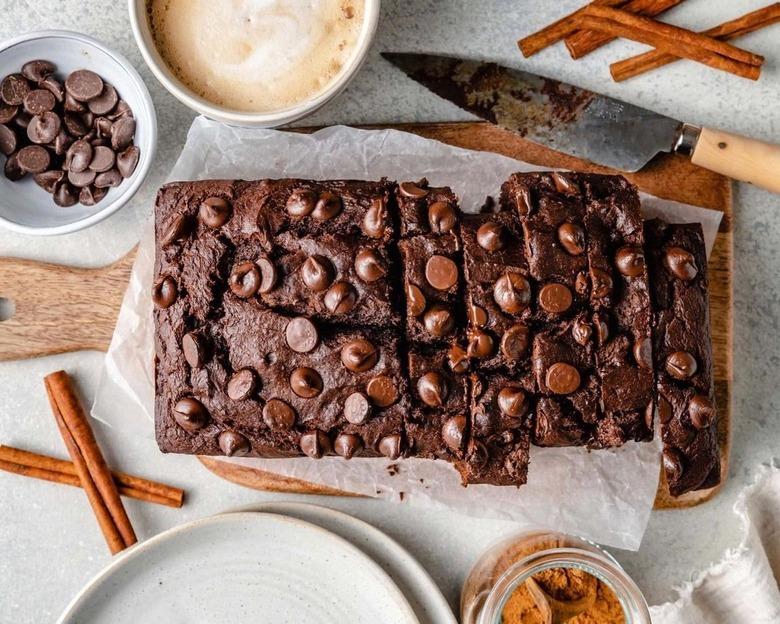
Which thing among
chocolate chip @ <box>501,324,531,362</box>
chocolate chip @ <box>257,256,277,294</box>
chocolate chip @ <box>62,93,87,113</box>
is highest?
chocolate chip @ <box>62,93,87,113</box>

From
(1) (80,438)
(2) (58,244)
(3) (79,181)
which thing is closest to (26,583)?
(1) (80,438)

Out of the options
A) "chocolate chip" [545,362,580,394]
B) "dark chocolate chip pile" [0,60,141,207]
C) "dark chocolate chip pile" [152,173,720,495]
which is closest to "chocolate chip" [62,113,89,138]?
"dark chocolate chip pile" [0,60,141,207]

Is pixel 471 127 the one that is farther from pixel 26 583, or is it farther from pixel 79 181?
pixel 26 583

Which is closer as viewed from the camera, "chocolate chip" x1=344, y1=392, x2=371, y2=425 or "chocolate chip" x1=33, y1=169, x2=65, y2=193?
"chocolate chip" x1=344, y1=392, x2=371, y2=425

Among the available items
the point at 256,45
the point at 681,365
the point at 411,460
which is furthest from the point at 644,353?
the point at 256,45

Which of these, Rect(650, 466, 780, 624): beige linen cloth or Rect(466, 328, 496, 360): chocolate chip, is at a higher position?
Rect(466, 328, 496, 360): chocolate chip

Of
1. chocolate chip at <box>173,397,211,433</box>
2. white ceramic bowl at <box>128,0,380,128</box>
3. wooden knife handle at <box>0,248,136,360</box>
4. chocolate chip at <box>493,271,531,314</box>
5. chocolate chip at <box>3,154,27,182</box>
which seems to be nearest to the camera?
chocolate chip at <box>493,271,531,314</box>

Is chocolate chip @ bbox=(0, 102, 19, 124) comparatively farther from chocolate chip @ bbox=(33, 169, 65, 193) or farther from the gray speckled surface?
the gray speckled surface
